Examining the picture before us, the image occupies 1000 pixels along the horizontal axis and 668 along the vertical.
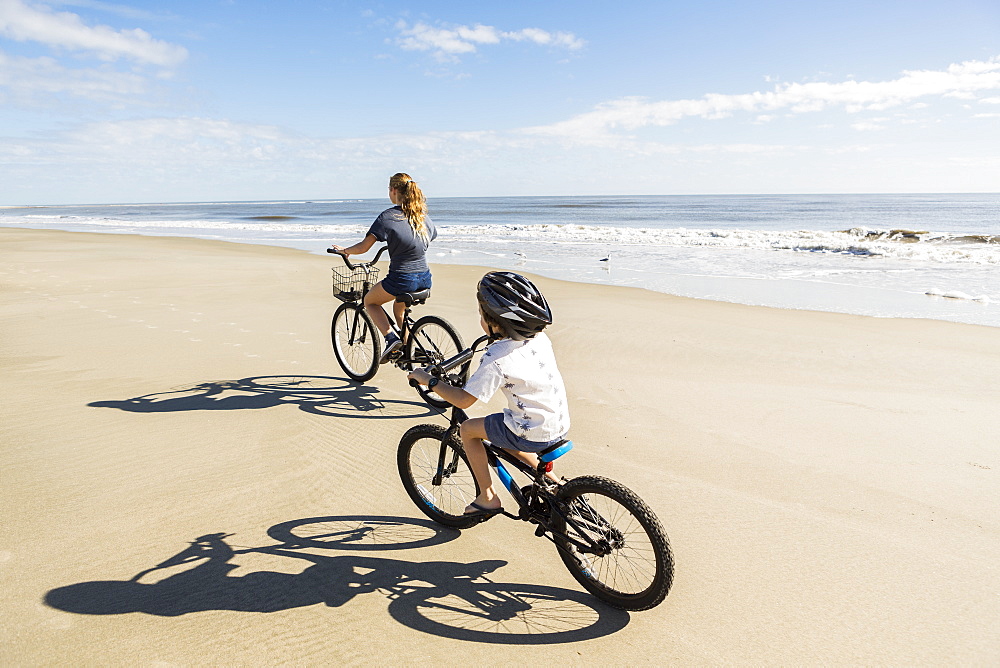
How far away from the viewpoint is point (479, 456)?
3.14 m

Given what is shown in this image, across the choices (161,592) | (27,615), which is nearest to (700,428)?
(161,592)

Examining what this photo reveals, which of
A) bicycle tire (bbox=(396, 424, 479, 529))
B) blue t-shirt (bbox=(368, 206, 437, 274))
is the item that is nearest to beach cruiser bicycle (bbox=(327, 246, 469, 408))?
blue t-shirt (bbox=(368, 206, 437, 274))

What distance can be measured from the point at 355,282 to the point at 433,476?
130 inches

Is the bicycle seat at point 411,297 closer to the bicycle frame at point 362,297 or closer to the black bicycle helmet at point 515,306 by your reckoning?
the bicycle frame at point 362,297

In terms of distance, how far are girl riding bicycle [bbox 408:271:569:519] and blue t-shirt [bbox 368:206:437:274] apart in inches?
117

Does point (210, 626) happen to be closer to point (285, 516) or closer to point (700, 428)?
point (285, 516)

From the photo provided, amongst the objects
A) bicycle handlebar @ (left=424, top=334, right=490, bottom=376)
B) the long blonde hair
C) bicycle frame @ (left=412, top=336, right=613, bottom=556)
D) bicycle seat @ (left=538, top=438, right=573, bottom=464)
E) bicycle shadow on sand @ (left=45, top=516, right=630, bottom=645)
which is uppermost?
the long blonde hair

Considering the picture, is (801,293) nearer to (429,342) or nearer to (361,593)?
(429,342)

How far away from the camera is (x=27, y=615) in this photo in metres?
2.78

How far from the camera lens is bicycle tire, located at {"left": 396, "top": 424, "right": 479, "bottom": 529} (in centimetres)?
352

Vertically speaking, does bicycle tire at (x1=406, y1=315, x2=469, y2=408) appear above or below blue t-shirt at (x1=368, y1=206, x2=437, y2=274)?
below

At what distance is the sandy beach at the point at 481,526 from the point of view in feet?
8.89

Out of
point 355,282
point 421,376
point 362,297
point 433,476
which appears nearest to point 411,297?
point 362,297

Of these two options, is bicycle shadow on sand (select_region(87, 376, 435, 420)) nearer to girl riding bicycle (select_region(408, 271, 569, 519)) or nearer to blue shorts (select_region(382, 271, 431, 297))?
blue shorts (select_region(382, 271, 431, 297))
